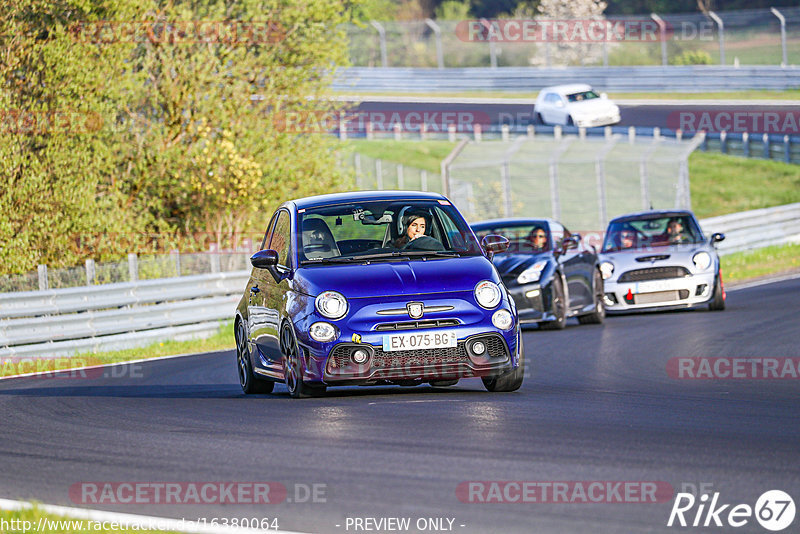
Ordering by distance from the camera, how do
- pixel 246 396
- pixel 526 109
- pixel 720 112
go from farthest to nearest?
pixel 526 109 → pixel 720 112 → pixel 246 396

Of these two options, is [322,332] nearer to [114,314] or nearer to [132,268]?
[114,314]

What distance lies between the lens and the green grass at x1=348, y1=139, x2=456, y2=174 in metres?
49.0

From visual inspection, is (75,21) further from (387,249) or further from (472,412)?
(472,412)

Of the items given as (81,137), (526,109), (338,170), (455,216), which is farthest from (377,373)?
(526,109)

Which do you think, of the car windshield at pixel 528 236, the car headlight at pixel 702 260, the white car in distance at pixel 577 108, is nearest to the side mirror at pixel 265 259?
the car windshield at pixel 528 236

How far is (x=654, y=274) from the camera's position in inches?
777

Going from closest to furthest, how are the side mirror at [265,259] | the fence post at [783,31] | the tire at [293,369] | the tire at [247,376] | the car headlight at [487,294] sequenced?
the car headlight at [487,294], the tire at [293,369], the side mirror at [265,259], the tire at [247,376], the fence post at [783,31]

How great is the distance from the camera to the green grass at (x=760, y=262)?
91.4 ft

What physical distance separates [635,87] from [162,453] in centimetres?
4992

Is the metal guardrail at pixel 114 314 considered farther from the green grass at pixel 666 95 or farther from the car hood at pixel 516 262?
the green grass at pixel 666 95

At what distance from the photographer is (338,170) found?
3206 centimetres

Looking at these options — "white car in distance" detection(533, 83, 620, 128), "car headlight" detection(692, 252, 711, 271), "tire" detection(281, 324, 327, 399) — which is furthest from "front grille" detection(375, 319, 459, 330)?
"white car in distance" detection(533, 83, 620, 128)

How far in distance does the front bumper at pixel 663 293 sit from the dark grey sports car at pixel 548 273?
2.61 feet

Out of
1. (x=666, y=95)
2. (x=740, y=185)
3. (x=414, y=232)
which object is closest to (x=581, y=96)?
(x=666, y=95)
